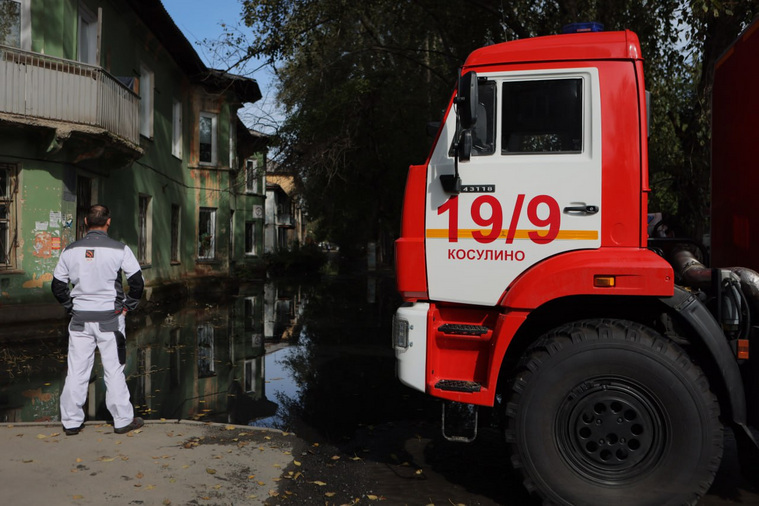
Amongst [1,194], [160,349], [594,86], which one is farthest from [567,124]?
[1,194]

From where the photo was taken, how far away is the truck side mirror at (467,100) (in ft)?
12.5

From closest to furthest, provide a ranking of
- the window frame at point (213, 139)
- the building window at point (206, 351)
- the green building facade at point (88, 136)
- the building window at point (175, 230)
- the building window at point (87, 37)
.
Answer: the building window at point (206, 351), the green building facade at point (88, 136), the building window at point (87, 37), the building window at point (175, 230), the window frame at point (213, 139)

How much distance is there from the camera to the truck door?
4035 mm

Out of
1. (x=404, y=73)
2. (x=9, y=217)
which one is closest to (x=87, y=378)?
(x=9, y=217)

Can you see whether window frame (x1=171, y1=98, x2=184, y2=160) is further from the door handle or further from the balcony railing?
the door handle

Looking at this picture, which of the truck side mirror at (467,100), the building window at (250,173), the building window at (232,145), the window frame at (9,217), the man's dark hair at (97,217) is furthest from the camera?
the building window at (232,145)

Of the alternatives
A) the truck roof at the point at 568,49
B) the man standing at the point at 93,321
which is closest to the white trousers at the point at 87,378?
the man standing at the point at 93,321

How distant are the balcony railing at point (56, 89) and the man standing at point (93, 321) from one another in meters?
7.73

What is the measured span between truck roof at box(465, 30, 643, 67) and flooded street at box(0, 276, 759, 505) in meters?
2.86

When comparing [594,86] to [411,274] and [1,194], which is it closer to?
[411,274]

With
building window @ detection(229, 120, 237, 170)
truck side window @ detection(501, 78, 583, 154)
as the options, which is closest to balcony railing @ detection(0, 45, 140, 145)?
truck side window @ detection(501, 78, 583, 154)

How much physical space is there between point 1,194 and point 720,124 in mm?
12181

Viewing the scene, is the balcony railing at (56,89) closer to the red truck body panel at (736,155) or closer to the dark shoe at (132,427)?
the dark shoe at (132,427)

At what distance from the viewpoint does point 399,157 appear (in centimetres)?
2583
